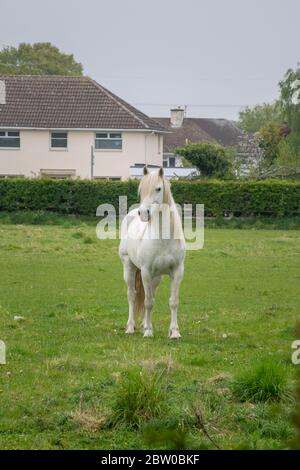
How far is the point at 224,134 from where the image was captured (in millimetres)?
98250

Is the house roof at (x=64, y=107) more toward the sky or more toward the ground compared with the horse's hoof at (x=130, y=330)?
more toward the sky

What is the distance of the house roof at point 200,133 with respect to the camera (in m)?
84.3

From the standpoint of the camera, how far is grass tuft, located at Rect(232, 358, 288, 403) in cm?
895

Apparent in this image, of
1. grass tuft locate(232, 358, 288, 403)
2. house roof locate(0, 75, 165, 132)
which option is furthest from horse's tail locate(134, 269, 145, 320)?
house roof locate(0, 75, 165, 132)

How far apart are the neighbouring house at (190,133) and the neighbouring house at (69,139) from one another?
1270cm

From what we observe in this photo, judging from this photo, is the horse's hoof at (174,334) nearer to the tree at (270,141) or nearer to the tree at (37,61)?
the tree at (270,141)

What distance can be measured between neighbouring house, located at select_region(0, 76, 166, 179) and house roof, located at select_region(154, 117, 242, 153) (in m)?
22.7

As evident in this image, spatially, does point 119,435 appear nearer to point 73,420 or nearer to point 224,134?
point 73,420

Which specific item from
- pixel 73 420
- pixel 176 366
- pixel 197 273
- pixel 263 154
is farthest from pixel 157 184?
pixel 263 154

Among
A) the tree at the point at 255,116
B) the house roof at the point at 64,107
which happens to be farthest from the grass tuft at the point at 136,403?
the tree at the point at 255,116

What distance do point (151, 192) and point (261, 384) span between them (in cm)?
409

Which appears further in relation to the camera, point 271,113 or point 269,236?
point 271,113

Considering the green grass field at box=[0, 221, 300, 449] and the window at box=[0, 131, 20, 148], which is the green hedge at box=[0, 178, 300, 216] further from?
the green grass field at box=[0, 221, 300, 449]

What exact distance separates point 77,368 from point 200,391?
186cm
